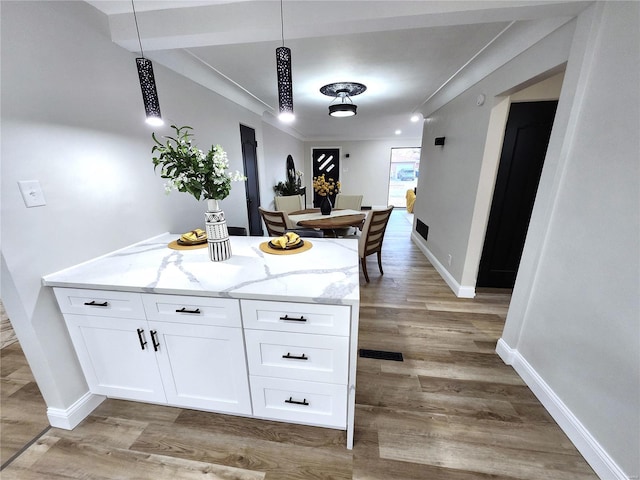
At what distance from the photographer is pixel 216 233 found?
150cm

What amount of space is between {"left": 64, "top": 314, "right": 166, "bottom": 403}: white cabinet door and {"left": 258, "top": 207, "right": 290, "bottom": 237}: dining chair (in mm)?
1946

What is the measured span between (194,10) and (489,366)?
10.5 ft

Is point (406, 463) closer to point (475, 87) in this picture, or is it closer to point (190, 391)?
point (190, 391)

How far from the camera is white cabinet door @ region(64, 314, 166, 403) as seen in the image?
4.37ft

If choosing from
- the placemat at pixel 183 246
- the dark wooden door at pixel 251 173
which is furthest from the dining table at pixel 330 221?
the placemat at pixel 183 246

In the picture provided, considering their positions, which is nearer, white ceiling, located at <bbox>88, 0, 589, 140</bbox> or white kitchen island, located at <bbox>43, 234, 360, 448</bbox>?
white kitchen island, located at <bbox>43, 234, 360, 448</bbox>

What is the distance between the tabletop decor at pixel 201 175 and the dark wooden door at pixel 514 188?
2633mm

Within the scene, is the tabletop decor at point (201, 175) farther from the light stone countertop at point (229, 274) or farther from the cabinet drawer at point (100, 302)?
the cabinet drawer at point (100, 302)

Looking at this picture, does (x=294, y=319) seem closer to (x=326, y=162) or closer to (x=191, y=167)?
(x=191, y=167)

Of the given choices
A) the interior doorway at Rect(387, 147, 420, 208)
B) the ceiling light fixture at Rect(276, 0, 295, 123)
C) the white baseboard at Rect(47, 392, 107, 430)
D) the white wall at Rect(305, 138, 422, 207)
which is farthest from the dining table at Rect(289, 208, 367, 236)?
the interior doorway at Rect(387, 147, 420, 208)

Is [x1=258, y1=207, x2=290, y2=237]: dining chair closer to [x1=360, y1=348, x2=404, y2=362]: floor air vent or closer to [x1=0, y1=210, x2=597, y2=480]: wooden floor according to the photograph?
[x1=360, y1=348, x2=404, y2=362]: floor air vent

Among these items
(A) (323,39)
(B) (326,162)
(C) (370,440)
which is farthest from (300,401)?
(B) (326,162)

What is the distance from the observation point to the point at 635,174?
1042 mm

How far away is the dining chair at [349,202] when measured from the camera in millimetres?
4573
